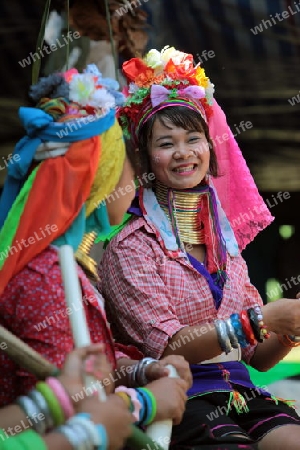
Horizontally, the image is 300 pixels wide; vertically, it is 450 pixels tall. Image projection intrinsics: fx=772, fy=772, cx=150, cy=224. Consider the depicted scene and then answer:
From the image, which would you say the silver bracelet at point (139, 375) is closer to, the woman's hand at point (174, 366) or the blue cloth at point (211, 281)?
the woman's hand at point (174, 366)

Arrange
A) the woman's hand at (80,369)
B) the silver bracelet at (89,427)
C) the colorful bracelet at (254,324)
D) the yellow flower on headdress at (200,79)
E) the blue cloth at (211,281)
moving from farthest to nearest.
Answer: the yellow flower on headdress at (200,79) → the blue cloth at (211,281) → the colorful bracelet at (254,324) → the woman's hand at (80,369) → the silver bracelet at (89,427)

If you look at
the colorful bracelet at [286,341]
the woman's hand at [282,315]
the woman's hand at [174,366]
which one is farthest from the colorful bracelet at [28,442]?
the colorful bracelet at [286,341]

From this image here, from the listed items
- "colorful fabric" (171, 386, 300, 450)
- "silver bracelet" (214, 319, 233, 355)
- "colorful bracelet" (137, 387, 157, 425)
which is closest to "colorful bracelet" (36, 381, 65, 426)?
"colorful bracelet" (137, 387, 157, 425)

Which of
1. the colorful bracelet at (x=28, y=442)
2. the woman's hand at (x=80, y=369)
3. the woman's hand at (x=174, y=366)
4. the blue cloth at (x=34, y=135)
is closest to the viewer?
the colorful bracelet at (x=28, y=442)

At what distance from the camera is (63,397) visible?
69.3 inches

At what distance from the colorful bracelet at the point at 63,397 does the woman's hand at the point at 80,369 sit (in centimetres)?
3

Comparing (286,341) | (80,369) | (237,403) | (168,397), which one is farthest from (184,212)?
(80,369)

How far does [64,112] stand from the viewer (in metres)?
2.23

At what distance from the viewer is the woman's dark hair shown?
2.98 m

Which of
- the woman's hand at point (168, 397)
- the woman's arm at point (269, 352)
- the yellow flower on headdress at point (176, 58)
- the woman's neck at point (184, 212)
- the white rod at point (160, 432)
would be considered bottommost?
the woman's arm at point (269, 352)

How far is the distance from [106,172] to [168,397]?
0.66 m

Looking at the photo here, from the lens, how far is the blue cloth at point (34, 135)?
2158mm

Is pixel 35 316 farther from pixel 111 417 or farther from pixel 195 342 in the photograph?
pixel 195 342

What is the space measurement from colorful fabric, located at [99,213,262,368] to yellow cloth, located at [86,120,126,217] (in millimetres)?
578
